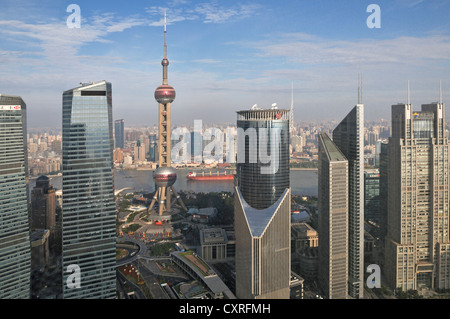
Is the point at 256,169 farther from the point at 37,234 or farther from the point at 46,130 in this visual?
the point at 37,234

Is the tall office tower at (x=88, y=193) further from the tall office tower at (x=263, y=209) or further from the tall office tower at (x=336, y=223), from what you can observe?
the tall office tower at (x=336, y=223)

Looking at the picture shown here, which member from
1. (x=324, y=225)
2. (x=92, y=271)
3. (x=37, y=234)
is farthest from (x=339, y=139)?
(x=37, y=234)

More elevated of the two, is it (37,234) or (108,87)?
(108,87)

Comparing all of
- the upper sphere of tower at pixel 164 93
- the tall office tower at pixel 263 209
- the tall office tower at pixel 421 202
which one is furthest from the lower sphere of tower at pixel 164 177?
the tall office tower at pixel 421 202

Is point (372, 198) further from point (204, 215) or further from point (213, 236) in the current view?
point (204, 215)

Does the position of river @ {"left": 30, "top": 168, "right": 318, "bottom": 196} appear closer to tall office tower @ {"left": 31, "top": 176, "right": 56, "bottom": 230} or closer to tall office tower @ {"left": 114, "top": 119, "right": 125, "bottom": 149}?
tall office tower @ {"left": 114, "top": 119, "right": 125, "bottom": 149}

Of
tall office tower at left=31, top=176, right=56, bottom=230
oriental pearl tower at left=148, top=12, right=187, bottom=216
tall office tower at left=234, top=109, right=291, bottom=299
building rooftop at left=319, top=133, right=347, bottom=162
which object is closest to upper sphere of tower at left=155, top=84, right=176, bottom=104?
oriental pearl tower at left=148, top=12, right=187, bottom=216

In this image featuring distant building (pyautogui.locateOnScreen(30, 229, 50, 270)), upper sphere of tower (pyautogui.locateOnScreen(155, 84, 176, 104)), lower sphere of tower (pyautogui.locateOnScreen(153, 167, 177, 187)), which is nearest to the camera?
distant building (pyautogui.locateOnScreen(30, 229, 50, 270))

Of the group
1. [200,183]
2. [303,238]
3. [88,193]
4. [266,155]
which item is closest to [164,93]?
[266,155]
